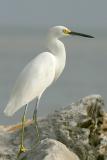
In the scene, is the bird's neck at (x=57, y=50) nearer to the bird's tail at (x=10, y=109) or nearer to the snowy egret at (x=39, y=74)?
the snowy egret at (x=39, y=74)

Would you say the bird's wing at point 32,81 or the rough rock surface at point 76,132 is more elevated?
the bird's wing at point 32,81

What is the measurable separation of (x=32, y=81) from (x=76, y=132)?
1.06 meters

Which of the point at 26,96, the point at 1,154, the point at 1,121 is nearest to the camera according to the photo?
the point at 1,154

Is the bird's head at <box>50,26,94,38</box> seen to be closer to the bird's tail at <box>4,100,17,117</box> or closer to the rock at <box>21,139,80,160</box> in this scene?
the bird's tail at <box>4,100,17,117</box>

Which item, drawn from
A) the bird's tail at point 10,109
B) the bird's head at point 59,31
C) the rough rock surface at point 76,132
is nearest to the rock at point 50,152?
the rough rock surface at point 76,132

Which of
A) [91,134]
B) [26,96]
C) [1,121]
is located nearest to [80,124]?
[91,134]

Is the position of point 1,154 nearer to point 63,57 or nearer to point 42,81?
point 42,81

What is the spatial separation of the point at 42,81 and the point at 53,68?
0.30 meters

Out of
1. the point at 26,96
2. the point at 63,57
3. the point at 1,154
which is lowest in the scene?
the point at 1,154

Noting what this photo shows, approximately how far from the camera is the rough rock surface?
8203mm

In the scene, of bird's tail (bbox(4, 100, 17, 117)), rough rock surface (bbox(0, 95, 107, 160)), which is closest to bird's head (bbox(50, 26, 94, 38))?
rough rock surface (bbox(0, 95, 107, 160))

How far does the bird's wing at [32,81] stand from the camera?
859cm

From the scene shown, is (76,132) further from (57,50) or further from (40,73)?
(57,50)

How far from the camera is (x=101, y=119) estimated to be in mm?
8766
